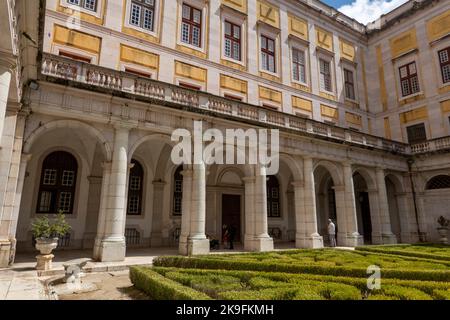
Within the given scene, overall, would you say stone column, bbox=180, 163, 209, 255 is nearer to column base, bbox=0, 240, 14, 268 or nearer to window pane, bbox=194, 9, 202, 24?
column base, bbox=0, 240, 14, 268

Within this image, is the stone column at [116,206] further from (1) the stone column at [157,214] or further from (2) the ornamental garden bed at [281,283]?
(1) the stone column at [157,214]

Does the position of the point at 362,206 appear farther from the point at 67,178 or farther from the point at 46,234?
the point at 46,234

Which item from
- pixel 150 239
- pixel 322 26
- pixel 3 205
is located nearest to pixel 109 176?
pixel 3 205

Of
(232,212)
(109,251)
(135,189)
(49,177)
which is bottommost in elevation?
(109,251)

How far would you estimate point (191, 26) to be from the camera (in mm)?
19094

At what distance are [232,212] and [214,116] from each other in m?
9.18

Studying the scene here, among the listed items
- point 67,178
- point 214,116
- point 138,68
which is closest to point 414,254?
point 214,116

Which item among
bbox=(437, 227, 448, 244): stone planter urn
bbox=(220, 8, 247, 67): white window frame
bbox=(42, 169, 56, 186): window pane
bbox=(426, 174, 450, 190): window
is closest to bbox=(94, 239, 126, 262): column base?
bbox=(42, 169, 56, 186): window pane

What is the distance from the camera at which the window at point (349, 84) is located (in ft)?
87.6

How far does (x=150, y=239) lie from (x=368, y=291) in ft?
46.6

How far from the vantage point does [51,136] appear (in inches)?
624

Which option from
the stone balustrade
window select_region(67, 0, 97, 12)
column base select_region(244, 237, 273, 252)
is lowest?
column base select_region(244, 237, 273, 252)

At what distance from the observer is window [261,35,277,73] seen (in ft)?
72.1

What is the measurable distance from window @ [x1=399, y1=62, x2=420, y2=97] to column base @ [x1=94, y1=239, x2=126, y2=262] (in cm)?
2672
